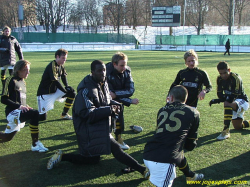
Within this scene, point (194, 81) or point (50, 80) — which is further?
point (50, 80)

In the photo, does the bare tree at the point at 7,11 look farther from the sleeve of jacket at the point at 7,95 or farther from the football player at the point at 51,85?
the sleeve of jacket at the point at 7,95

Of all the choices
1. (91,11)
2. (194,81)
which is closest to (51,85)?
(194,81)

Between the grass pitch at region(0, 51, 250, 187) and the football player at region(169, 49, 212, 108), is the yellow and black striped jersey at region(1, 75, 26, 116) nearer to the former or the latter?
the grass pitch at region(0, 51, 250, 187)

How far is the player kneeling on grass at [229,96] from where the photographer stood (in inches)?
220

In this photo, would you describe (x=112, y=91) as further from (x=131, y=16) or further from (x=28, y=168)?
(x=131, y=16)

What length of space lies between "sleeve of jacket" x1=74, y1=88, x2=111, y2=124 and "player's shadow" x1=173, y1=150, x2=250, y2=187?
1.36 meters

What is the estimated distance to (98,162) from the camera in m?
4.51

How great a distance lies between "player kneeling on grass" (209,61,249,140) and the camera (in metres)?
5.58

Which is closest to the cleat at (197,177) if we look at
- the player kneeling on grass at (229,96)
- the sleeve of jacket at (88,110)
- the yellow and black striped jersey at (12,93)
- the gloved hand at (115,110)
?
the gloved hand at (115,110)

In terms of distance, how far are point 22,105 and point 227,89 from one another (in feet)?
13.0

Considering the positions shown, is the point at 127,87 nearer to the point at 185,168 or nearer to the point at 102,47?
the point at 185,168

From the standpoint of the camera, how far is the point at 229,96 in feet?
18.7

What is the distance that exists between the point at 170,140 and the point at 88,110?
3.68ft

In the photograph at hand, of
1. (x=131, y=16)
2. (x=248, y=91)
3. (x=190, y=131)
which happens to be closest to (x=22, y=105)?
(x=190, y=131)
